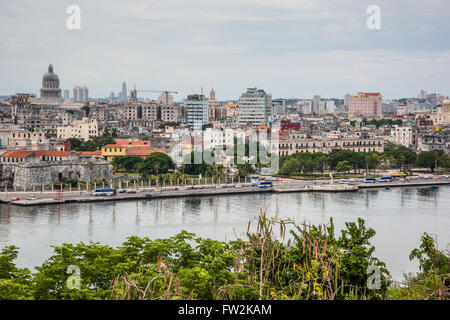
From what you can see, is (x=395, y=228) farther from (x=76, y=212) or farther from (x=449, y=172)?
(x=449, y=172)

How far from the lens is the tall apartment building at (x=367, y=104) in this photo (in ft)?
147

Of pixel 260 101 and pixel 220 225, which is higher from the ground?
pixel 260 101

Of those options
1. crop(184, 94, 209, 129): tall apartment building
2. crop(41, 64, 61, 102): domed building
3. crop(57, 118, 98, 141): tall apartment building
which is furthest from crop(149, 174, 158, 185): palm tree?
crop(41, 64, 61, 102): domed building

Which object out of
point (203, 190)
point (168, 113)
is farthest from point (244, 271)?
point (168, 113)

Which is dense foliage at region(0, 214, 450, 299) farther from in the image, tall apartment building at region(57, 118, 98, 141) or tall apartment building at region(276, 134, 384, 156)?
tall apartment building at region(57, 118, 98, 141)

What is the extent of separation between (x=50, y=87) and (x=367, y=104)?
21.3m

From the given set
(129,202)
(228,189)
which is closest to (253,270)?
(129,202)

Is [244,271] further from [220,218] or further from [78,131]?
[78,131]

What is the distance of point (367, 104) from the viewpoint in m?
45.1

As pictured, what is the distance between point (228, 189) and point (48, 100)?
22.5 meters

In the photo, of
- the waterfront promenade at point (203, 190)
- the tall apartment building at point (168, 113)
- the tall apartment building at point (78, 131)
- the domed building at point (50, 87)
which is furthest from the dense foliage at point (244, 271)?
the domed building at point (50, 87)

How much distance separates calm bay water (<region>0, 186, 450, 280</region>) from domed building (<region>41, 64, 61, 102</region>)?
23080 millimetres

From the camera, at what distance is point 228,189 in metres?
14.3
